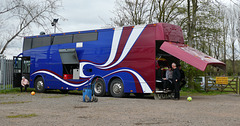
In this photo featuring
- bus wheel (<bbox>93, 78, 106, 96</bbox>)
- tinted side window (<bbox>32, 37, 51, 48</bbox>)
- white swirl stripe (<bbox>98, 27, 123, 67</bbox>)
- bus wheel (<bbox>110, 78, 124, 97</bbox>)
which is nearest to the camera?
bus wheel (<bbox>110, 78, 124, 97</bbox>)

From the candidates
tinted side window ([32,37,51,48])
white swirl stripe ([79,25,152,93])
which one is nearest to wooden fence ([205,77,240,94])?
white swirl stripe ([79,25,152,93])

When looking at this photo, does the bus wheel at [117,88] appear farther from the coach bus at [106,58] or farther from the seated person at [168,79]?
the seated person at [168,79]

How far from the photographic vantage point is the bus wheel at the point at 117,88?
17.3 metres

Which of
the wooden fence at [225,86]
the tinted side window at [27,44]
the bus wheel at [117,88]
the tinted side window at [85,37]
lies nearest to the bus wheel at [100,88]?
the bus wheel at [117,88]

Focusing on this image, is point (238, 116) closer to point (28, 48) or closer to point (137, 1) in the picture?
point (28, 48)

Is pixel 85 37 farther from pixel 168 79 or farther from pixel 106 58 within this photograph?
pixel 168 79

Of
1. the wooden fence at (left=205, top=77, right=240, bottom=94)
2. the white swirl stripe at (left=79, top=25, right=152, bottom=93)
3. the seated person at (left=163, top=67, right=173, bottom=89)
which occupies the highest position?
the white swirl stripe at (left=79, top=25, right=152, bottom=93)

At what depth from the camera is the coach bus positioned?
16.0 meters

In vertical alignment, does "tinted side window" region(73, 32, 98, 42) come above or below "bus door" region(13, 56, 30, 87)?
above

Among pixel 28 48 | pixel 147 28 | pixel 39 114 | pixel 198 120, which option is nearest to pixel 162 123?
pixel 198 120

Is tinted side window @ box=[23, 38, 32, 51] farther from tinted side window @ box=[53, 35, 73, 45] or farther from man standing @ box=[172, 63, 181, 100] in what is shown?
man standing @ box=[172, 63, 181, 100]

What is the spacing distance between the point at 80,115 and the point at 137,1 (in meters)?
26.5

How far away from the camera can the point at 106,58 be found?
1798 centimetres

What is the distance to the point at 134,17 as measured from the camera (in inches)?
1378
